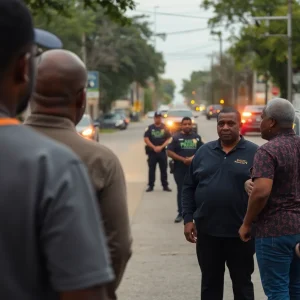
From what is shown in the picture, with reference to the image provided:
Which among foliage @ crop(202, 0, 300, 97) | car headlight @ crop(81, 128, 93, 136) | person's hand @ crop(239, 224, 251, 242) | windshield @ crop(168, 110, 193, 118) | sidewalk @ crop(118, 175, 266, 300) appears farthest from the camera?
foliage @ crop(202, 0, 300, 97)

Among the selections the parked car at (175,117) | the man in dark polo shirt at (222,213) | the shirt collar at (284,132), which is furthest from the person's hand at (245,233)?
the parked car at (175,117)

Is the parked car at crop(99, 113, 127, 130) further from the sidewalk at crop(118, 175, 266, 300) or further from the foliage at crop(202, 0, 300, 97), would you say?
the sidewalk at crop(118, 175, 266, 300)

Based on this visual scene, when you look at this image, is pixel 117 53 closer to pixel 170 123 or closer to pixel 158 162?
pixel 170 123

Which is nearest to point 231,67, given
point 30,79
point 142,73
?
point 142,73

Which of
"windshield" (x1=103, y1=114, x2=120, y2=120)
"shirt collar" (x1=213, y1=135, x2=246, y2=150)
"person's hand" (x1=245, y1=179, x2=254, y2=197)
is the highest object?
"shirt collar" (x1=213, y1=135, x2=246, y2=150)

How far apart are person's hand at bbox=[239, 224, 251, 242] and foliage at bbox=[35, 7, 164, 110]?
5561 centimetres

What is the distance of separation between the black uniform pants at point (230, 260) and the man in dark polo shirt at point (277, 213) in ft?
1.69

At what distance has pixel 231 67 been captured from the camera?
10256cm

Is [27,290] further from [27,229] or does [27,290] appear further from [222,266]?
[222,266]

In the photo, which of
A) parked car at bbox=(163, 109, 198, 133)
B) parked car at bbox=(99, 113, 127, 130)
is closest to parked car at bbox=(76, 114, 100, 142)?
parked car at bbox=(163, 109, 198, 133)

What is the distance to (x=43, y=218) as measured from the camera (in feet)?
6.14

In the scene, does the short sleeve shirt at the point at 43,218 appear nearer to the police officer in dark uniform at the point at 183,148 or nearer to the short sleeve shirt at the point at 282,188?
the short sleeve shirt at the point at 282,188

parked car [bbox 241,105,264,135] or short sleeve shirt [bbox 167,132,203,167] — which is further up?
short sleeve shirt [bbox 167,132,203,167]

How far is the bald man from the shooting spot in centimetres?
303
